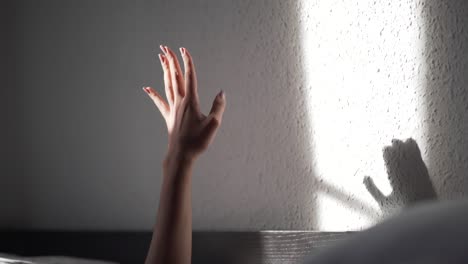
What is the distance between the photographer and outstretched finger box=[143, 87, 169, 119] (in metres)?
1.06

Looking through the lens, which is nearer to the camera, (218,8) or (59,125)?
(218,8)

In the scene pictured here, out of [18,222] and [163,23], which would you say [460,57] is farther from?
[18,222]

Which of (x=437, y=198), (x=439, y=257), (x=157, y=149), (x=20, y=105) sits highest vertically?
(x=20, y=105)

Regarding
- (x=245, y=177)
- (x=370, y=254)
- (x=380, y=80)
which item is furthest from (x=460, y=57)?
(x=370, y=254)

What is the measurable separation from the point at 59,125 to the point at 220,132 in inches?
16.2

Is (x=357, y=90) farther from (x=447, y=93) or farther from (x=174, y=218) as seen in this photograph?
(x=174, y=218)

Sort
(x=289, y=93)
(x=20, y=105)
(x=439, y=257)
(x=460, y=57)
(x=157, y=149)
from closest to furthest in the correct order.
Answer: (x=439, y=257), (x=460, y=57), (x=289, y=93), (x=157, y=149), (x=20, y=105)

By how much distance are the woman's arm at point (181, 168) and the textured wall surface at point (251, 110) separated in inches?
4.9

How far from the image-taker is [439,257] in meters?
0.27

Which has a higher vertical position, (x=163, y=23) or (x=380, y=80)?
(x=163, y=23)

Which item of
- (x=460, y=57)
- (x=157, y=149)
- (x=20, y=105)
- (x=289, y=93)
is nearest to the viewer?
(x=460, y=57)

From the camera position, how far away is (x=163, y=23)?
3.84ft

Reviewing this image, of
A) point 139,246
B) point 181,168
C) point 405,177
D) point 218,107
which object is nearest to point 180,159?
point 181,168

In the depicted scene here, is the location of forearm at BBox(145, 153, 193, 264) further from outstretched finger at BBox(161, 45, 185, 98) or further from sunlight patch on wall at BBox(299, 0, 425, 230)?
sunlight patch on wall at BBox(299, 0, 425, 230)
